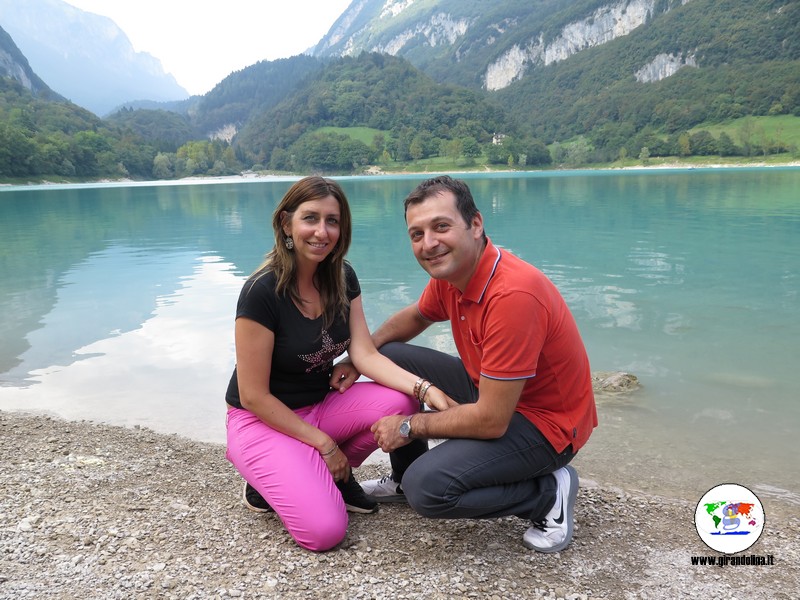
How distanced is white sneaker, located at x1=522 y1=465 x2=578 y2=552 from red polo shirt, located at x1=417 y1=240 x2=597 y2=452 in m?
0.29

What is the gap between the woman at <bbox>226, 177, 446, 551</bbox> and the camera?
11.2ft

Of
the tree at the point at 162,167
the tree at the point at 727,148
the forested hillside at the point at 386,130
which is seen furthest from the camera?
the forested hillside at the point at 386,130

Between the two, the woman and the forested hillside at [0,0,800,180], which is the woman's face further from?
the forested hillside at [0,0,800,180]

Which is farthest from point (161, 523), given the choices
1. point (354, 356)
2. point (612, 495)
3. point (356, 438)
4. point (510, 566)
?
point (612, 495)

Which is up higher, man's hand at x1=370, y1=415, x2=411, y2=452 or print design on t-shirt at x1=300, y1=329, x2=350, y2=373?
print design on t-shirt at x1=300, y1=329, x2=350, y2=373

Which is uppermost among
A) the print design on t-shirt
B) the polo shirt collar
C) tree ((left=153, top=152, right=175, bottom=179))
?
tree ((left=153, top=152, right=175, bottom=179))

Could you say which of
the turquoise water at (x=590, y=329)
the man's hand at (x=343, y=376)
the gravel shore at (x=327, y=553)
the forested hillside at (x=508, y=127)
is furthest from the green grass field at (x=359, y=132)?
the gravel shore at (x=327, y=553)

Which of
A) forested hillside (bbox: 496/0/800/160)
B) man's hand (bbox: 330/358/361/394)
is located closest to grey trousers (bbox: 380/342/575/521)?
man's hand (bbox: 330/358/361/394)

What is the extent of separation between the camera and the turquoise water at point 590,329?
5738 millimetres

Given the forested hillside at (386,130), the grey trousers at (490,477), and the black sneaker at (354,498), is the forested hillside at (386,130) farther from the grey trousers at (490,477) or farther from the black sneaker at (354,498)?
the grey trousers at (490,477)

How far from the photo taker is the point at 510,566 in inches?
127

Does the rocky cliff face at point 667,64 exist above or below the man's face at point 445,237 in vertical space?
above

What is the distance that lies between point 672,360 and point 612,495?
4.60 metres
